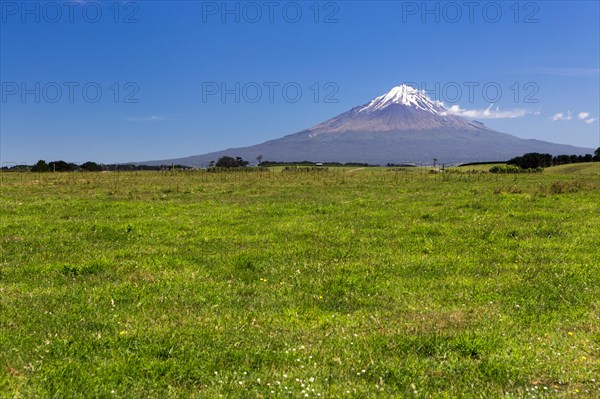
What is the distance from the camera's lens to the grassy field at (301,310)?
21.0ft

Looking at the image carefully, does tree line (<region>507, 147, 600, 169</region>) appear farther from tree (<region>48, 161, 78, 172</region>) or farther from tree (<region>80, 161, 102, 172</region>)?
tree (<region>48, 161, 78, 172</region>)

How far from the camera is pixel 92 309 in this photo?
29.4 feet

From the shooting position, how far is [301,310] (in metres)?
9.29

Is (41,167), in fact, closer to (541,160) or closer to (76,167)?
(76,167)

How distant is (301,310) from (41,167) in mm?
99821

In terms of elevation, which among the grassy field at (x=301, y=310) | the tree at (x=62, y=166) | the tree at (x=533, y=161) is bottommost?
the grassy field at (x=301, y=310)

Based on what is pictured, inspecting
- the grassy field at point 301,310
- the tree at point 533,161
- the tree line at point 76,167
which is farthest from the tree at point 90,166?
the grassy field at point 301,310

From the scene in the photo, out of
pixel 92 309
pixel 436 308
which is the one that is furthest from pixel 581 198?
pixel 92 309

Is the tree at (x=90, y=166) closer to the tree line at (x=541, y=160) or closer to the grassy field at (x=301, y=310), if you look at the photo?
the tree line at (x=541, y=160)

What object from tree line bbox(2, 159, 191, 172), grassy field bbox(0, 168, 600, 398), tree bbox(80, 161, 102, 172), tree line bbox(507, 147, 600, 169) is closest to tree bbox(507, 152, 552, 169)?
tree line bbox(507, 147, 600, 169)

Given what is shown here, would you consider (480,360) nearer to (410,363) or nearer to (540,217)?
(410,363)

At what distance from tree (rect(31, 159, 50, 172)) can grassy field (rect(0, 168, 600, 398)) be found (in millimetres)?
84108

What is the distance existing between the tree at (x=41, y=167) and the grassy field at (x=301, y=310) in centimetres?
8411

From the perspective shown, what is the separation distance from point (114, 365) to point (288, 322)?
3.07 m
